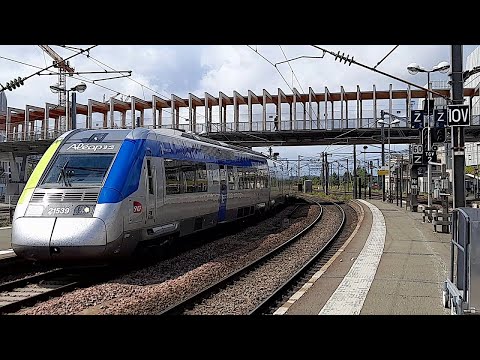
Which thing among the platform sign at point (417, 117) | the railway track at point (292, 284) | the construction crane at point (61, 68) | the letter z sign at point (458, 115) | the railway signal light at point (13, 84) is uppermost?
the construction crane at point (61, 68)

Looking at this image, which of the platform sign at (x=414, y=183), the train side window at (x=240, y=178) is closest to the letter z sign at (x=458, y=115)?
the train side window at (x=240, y=178)

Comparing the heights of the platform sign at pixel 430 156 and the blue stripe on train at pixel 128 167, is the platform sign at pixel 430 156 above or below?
above

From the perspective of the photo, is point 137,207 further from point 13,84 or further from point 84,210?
point 13,84

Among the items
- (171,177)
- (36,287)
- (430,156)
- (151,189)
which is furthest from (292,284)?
(430,156)

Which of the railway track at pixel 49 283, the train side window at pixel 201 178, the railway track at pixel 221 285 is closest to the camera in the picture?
the railway track at pixel 221 285

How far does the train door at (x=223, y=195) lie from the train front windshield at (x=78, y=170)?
7.32 m

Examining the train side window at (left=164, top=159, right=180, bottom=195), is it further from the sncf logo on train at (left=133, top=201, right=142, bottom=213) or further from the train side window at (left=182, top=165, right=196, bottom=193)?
the sncf logo on train at (left=133, top=201, right=142, bottom=213)

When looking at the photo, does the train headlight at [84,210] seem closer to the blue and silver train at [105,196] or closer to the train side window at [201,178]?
the blue and silver train at [105,196]

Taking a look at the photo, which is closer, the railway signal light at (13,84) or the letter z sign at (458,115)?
the letter z sign at (458,115)

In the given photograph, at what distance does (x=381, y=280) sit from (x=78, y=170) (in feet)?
21.3

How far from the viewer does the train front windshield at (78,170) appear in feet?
37.4

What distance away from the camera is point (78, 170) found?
460 inches
